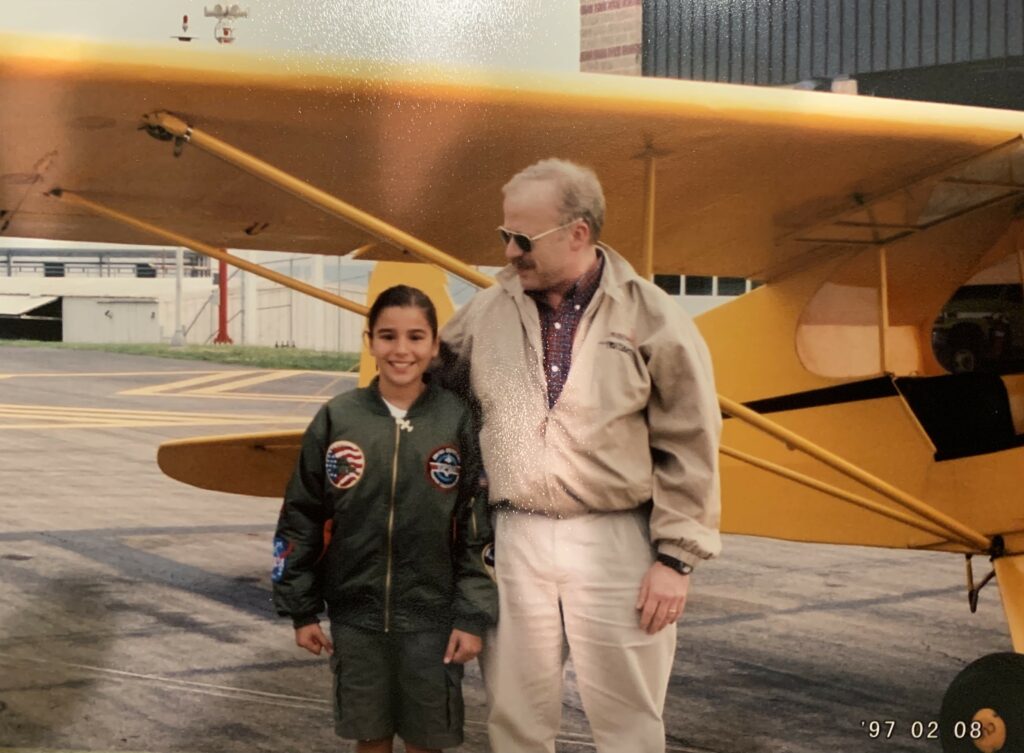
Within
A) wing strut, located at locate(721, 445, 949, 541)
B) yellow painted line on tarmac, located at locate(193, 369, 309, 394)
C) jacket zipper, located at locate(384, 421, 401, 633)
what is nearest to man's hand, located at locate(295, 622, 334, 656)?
jacket zipper, located at locate(384, 421, 401, 633)

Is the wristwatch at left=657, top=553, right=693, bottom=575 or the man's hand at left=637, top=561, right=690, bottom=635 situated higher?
the wristwatch at left=657, top=553, right=693, bottom=575

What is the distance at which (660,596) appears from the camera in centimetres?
221

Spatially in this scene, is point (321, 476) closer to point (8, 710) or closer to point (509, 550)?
point (509, 550)

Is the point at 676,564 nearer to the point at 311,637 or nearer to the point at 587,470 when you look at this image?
the point at 587,470

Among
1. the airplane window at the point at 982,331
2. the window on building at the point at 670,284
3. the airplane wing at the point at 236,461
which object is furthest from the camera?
the window on building at the point at 670,284

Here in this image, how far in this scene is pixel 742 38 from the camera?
20.9 ft

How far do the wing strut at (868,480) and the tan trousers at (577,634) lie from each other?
0.86 meters

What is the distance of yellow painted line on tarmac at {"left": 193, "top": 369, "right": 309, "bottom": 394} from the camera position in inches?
→ 422

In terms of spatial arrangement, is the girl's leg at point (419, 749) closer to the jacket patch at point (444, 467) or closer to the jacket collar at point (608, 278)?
the jacket patch at point (444, 467)

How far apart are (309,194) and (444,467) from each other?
2.55ft

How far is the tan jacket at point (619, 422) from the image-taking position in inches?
87.0

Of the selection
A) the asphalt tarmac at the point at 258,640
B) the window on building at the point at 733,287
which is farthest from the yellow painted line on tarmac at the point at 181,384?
the window on building at the point at 733,287

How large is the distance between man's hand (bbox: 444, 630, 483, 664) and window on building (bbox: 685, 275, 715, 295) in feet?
11.2

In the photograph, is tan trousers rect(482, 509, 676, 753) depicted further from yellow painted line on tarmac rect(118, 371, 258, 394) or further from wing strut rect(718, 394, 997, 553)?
yellow painted line on tarmac rect(118, 371, 258, 394)
